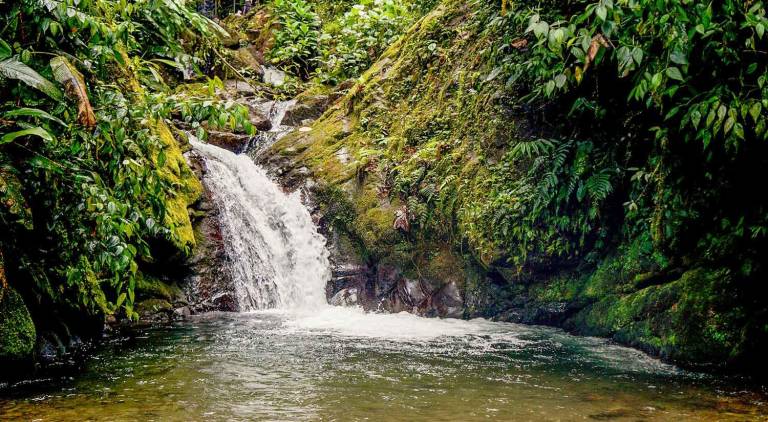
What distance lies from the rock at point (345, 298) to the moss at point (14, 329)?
19.4 ft

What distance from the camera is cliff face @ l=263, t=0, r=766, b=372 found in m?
5.70

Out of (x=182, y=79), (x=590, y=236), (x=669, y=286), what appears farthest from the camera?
(x=182, y=79)

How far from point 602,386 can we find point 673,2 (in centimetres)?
289

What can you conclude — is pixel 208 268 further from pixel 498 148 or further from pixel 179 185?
pixel 498 148

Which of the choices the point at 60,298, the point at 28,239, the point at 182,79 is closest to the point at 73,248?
the point at 28,239

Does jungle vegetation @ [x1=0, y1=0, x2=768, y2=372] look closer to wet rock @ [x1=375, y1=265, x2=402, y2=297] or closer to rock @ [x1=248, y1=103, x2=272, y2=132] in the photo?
wet rock @ [x1=375, y1=265, x2=402, y2=297]

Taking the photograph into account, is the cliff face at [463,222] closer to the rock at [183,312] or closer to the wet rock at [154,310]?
the rock at [183,312]

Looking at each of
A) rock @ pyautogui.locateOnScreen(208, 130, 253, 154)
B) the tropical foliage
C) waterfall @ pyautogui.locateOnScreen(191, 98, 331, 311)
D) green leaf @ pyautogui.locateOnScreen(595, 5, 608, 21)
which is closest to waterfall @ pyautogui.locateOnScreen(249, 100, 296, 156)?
rock @ pyautogui.locateOnScreen(208, 130, 253, 154)

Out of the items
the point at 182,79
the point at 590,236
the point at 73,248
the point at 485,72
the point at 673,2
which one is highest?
the point at 182,79

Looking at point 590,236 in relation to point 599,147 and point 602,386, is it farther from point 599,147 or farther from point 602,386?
point 602,386

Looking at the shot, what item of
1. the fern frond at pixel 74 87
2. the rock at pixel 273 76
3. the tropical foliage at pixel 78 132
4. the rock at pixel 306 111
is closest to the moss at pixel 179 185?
the tropical foliage at pixel 78 132

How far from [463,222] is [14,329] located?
589 centimetres

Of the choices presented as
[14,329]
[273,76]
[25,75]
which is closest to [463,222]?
[14,329]

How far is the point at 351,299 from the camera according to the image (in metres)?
9.99
